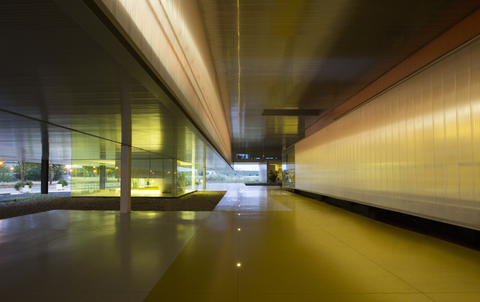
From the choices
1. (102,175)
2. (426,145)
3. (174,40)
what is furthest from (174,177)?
(426,145)

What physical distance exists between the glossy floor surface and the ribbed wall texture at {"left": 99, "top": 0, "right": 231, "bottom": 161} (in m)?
3.29

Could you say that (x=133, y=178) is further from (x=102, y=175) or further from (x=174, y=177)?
(x=102, y=175)

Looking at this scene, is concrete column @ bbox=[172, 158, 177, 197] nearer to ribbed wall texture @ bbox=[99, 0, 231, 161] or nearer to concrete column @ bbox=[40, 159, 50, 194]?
concrete column @ bbox=[40, 159, 50, 194]

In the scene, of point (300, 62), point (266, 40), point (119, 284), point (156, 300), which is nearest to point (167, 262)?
point (119, 284)

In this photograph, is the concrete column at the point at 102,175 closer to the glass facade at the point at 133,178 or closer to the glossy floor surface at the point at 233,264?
the glass facade at the point at 133,178

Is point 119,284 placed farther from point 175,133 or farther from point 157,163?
point 157,163

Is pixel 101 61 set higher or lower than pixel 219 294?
higher

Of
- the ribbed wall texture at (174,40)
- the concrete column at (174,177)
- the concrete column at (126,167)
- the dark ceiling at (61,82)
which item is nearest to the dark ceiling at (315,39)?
the ribbed wall texture at (174,40)

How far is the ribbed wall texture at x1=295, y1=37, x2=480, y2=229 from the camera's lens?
5109 millimetres

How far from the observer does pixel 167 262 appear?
15.2 ft

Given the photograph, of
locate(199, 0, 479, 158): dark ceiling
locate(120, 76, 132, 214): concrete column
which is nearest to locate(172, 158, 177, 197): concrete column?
locate(120, 76, 132, 214): concrete column

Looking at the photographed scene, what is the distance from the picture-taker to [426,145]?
6277 millimetres

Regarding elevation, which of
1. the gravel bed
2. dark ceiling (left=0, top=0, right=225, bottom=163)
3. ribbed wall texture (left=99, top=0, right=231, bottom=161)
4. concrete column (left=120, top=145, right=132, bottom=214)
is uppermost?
ribbed wall texture (left=99, top=0, right=231, bottom=161)

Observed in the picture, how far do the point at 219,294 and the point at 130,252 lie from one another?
9.02ft
